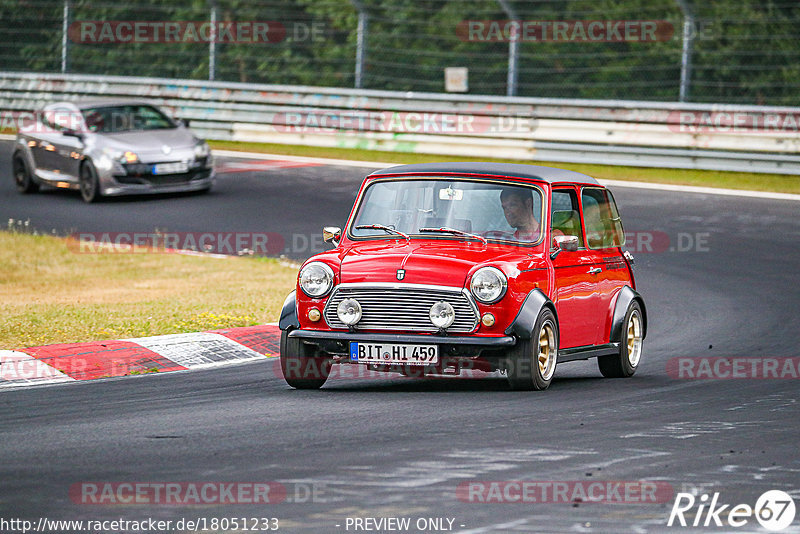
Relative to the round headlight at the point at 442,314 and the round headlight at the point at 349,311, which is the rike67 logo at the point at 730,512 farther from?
the round headlight at the point at 349,311

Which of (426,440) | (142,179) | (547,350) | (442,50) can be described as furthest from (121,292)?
(442,50)

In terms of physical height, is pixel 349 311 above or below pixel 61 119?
below

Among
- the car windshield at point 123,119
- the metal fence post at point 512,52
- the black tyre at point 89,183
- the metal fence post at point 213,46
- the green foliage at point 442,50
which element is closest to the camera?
the black tyre at point 89,183

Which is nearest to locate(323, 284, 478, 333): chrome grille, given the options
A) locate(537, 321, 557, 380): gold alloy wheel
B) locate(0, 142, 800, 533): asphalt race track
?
locate(0, 142, 800, 533): asphalt race track

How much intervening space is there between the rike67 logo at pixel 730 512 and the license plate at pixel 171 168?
15.1m

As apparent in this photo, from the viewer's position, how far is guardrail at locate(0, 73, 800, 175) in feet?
70.5

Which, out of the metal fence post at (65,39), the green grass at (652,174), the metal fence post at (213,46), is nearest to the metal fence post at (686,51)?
the green grass at (652,174)

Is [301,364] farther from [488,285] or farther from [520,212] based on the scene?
[520,212]

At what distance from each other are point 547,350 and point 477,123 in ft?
49.0

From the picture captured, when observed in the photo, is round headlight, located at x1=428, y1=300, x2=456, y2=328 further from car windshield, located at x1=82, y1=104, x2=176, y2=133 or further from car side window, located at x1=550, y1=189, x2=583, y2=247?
car windshield, located at x1=82, y1=104, x2=176, y2=133

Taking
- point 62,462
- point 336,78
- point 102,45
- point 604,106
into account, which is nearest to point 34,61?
point 102,45

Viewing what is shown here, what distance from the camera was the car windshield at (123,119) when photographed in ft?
68.8

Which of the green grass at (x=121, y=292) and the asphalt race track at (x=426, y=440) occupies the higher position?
the asphalt race track at (x=426, y=440)

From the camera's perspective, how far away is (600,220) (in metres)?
10.5
